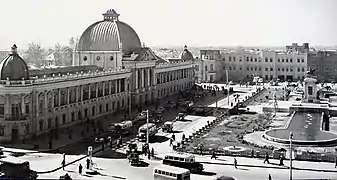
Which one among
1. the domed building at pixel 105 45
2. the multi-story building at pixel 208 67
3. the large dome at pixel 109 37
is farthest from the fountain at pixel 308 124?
the multi-story building at pixel 208 67

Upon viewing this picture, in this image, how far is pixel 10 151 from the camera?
3897cm

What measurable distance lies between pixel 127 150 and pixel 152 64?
36.1m

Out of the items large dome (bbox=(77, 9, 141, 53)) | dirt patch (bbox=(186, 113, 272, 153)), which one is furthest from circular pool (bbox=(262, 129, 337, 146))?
large dome (bbox=(77, 9, 141, 53))

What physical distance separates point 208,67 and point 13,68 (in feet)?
240

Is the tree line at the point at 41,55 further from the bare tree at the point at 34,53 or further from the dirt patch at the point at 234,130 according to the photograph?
the dirt patch at the point at 234,130

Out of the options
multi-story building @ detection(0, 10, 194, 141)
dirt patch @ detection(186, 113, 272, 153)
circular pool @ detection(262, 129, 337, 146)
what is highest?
multi-story building @ detection(0, 10, 194, 141)

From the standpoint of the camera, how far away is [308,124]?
51.1 metres

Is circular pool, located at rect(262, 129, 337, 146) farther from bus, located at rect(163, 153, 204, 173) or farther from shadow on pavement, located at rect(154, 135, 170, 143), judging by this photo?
bus, located at rect(163, 153, 204, 173)

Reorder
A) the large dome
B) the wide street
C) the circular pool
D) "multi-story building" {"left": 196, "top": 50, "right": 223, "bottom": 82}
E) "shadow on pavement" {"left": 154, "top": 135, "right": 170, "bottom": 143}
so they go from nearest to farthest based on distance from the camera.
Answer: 1. the wide street
2. the circular pool
3. "shadow on pavement" {"left": 154, "top": 135, "right": 170, "bottom": 143}
4. the large dome
5. "multi-story building" {"left": 196, "top": 50, "right": 223, "bottom": 82}

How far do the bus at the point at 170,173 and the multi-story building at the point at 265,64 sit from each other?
3546 inches

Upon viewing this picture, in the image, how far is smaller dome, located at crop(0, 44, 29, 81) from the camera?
44250 mm

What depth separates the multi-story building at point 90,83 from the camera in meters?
44.2

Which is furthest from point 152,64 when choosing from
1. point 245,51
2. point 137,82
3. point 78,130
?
point 245,51

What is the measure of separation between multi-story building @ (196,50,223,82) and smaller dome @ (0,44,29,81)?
70.7 meters
